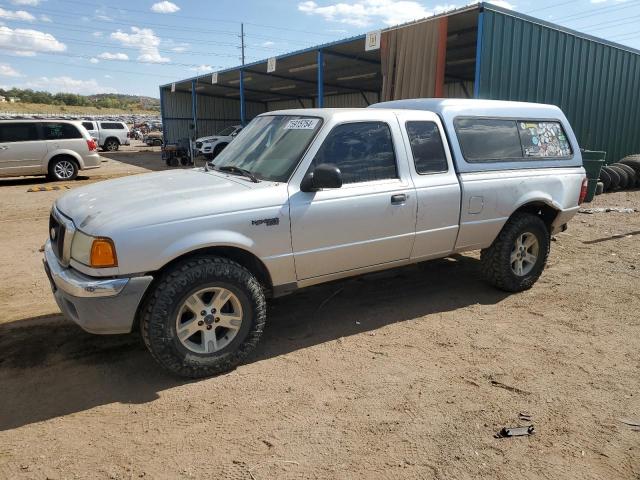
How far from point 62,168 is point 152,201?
1319 centimetres

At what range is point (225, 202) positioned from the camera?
11.0ft

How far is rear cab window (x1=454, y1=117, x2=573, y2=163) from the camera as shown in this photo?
4645 millimetres

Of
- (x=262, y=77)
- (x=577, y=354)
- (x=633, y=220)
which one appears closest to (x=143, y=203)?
(x=577, y=354)

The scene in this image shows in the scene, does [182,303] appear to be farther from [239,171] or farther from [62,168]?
[62,168]

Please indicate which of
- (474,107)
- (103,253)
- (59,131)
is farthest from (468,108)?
(59,131)

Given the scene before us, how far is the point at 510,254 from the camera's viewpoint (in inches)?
196

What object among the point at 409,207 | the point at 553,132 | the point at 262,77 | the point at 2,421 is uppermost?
the point at 262,77

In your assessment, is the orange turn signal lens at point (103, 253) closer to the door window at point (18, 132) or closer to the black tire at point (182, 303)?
the black tire at point (182, 303)

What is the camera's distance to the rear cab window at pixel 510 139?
464 cm

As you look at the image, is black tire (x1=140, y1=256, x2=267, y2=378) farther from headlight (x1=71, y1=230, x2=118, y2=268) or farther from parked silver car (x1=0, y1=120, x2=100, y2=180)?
parked silver car (x1=0, y1=120, x2=100, y2=180)

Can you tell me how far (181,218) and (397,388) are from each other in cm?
189

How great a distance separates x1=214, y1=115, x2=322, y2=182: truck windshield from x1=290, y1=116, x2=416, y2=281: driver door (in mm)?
184

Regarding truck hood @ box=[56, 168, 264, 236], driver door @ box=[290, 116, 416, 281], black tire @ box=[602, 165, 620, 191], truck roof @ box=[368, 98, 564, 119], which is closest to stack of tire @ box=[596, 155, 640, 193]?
black tire @ box=[602, 165, 620, 191]

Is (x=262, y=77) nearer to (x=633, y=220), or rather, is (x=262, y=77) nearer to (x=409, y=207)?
(x=633, y=220)
